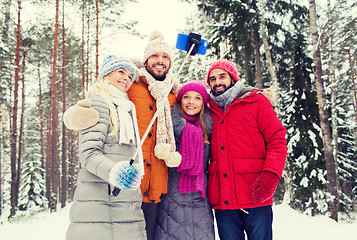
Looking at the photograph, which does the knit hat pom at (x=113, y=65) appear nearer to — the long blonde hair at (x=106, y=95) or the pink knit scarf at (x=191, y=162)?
the long blonde hair at (x=106, y=95)

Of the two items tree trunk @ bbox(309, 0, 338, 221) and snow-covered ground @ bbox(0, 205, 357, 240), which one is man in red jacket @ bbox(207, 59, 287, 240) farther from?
tree trunk @ bbox(309, 0, 338, 221)

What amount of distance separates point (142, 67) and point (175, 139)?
3.16 ft

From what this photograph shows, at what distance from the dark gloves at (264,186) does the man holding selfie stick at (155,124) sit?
0.80 metres

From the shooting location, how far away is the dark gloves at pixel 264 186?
8.32 feet

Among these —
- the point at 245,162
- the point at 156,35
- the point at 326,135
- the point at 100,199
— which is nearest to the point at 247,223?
the point at 245,162

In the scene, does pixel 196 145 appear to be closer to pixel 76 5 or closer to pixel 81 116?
pixel 81 116

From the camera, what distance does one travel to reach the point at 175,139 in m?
3.04

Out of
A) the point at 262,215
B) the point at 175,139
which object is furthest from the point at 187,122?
the point at 262,215

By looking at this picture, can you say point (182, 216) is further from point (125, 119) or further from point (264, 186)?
point (125, 119)

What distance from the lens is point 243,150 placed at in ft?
9.26

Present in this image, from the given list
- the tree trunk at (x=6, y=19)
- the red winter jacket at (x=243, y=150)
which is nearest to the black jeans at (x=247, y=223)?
the red winter jacket at (x=243, y=150)

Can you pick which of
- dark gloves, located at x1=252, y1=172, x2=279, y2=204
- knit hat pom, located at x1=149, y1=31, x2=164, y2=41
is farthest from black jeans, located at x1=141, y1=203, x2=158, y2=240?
knit hat pom, located at x1=149, y1=31, x2=164, y2=41

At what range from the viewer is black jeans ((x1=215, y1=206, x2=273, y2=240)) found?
270cm

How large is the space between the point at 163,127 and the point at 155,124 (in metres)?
0.13
